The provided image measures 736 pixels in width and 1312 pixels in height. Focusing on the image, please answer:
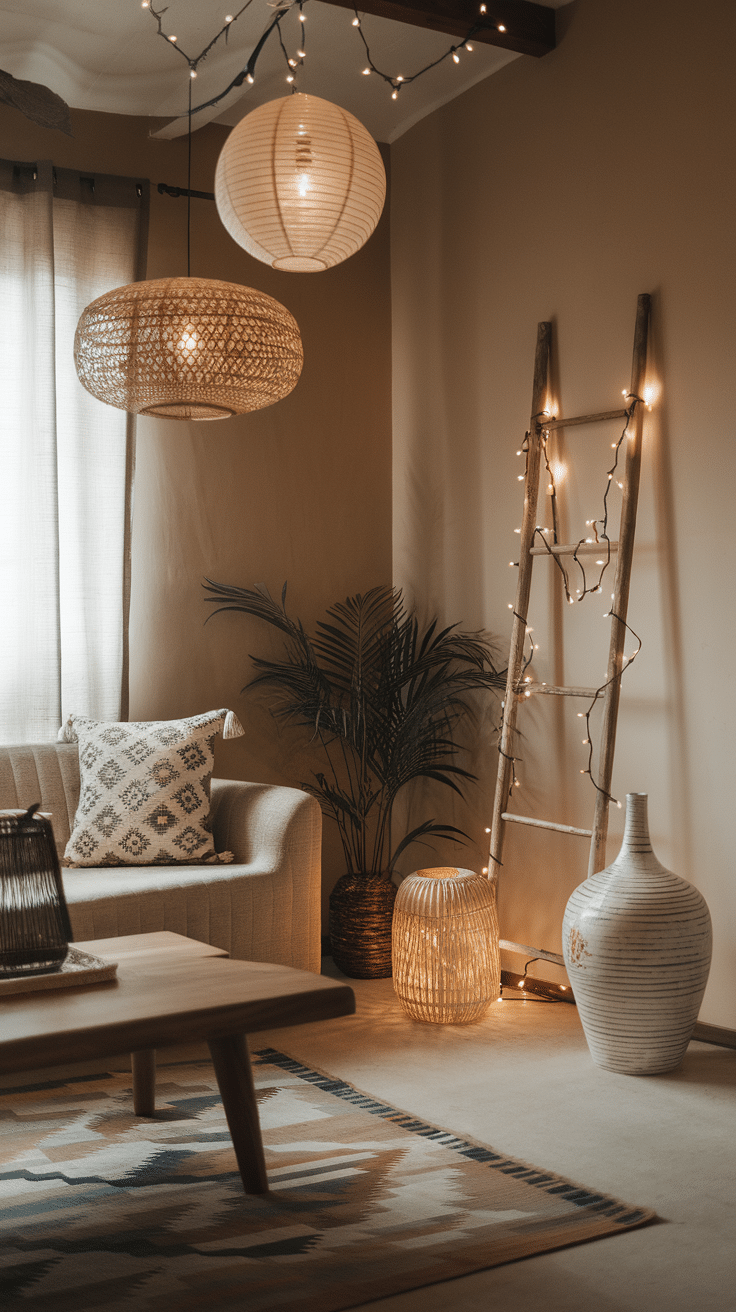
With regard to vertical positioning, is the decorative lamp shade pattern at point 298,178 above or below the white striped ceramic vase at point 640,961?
above

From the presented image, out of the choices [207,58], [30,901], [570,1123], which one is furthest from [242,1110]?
[207,58]

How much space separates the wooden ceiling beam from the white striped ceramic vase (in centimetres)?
236

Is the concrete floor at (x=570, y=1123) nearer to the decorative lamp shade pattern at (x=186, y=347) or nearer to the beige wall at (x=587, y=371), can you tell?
the beige wall at (x=587, y=371)

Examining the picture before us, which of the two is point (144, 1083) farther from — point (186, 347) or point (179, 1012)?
point (186, 347)

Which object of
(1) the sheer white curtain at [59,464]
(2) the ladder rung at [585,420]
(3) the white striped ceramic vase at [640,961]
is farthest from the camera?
(1) the sheer white curtain at [59,464]

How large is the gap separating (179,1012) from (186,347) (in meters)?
1.52

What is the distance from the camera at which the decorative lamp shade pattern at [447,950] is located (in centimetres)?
333

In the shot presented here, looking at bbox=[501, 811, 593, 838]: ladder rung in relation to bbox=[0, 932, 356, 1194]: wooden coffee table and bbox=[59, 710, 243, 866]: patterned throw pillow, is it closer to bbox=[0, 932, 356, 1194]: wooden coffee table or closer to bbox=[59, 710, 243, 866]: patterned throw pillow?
bbox=[59, 710, 243, 866]: patterned throw pillow

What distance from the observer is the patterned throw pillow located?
11.2 ft

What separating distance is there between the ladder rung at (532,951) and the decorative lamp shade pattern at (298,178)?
2.05m

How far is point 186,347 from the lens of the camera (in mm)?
2734

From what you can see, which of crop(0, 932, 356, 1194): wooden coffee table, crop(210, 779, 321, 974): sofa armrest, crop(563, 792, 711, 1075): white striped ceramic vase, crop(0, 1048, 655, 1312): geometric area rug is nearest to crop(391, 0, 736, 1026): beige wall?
crop(563, 792, 711, 1075): white striped ceramic vase

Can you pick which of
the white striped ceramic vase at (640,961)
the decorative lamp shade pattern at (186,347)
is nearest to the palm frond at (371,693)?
the white striped ceramic vase at (640,961)

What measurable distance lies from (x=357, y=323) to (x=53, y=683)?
5.80 feet
